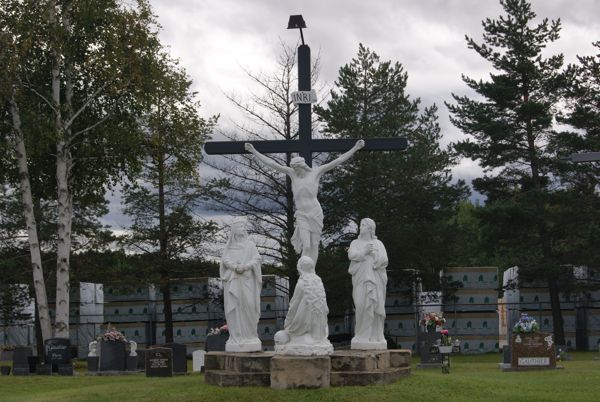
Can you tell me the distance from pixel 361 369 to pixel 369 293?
5.98 ft

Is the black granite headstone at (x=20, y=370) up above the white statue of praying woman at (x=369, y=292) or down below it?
below

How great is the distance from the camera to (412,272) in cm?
3341

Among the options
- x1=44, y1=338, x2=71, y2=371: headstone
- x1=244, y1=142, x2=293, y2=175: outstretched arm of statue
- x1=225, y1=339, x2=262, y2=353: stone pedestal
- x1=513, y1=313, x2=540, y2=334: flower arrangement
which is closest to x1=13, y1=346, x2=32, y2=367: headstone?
x1=44, y1=338, x2=71, y2=371: headstone

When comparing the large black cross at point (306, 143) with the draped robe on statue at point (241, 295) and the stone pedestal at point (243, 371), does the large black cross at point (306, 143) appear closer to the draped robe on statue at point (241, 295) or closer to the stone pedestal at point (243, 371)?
the draped robe on statue at point (241, 295)

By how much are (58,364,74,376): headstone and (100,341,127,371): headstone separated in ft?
2.66

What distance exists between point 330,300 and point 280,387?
17.6 meters

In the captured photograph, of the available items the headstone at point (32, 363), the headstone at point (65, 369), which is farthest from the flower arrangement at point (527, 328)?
the headstone at point (32, 363)

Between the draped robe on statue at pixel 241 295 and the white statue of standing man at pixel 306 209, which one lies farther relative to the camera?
the white statue of standing man at pixel 306 209

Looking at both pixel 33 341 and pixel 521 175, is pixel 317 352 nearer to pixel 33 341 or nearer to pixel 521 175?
pixel 521 175

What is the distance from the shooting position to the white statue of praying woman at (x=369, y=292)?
52.2 ft

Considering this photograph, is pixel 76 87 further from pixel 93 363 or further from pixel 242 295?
pixel 242 295

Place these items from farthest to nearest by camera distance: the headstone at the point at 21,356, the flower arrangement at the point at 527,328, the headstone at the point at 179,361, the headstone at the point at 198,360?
1. the headstone at the point at 21,356
2. the headstone at the point at 198,360
3. the headstone at the point at 179,361
4. the flower arrangement at the point at 527,328

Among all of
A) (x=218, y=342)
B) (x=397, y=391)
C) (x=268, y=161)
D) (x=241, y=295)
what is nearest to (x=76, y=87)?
(x=218, y=342)

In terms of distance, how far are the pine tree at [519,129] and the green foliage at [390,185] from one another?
5.17 ft
